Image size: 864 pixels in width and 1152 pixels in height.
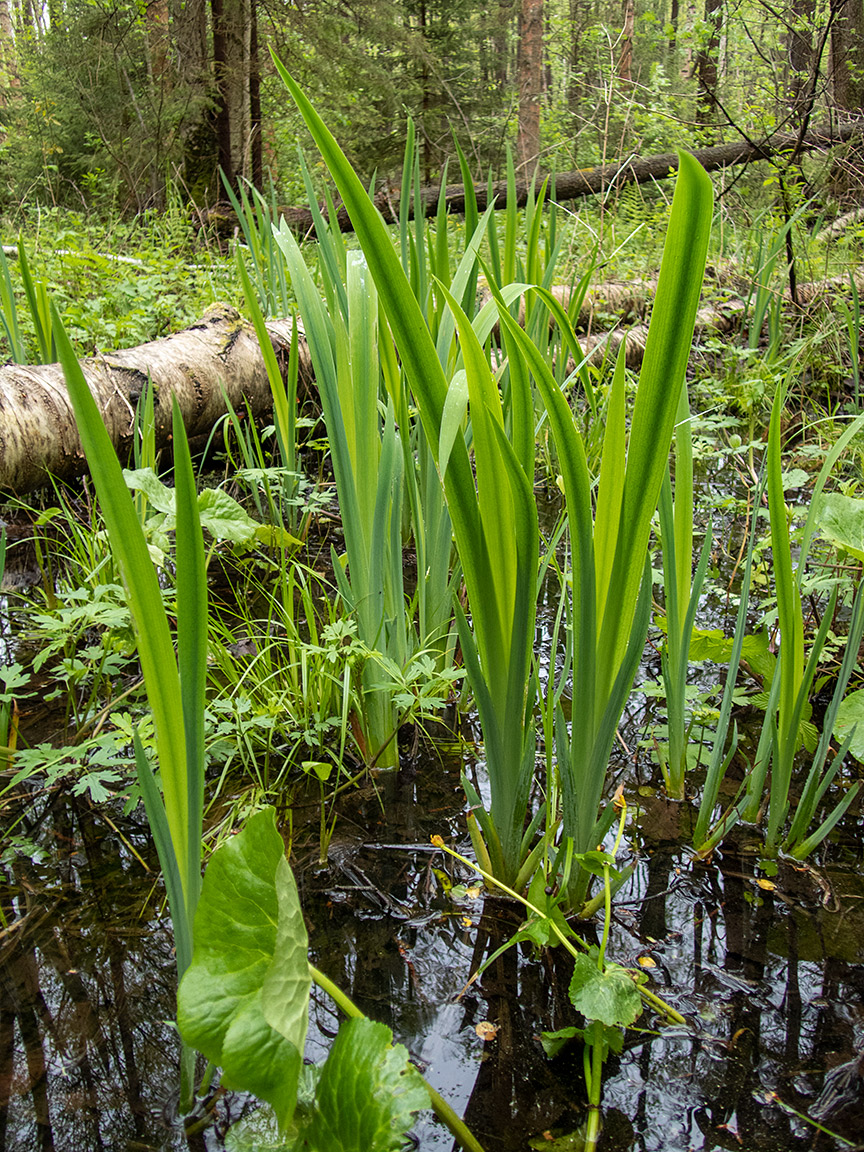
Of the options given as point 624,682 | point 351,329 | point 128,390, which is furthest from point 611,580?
point 128,390

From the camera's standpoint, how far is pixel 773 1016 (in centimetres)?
74

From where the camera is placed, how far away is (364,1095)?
1.82ft

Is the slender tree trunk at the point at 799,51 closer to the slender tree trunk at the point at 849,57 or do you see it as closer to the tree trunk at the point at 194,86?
the slender tree trunk at the point at 849,57

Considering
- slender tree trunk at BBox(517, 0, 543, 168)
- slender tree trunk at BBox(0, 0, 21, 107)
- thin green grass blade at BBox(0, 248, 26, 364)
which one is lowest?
thin green grass blade at BBox(0, 248, 26, 364)

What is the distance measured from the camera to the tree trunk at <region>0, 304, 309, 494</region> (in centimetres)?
178

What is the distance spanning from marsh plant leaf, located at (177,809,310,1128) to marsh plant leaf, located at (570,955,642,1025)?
274mm

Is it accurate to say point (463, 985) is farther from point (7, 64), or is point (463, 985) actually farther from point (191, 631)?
point (7, 64)

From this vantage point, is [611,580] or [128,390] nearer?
[611,580]

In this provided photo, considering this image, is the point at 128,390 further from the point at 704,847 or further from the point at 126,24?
the point at 126,24

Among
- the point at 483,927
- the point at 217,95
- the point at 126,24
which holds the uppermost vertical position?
the point at 126,24

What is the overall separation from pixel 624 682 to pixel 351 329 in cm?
63

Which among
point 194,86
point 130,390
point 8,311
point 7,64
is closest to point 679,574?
point 130,390

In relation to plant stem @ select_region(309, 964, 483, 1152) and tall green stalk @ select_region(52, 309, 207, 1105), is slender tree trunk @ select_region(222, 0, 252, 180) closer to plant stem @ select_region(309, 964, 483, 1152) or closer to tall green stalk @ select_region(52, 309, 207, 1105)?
tall green stalk @ select_region(52, 309, 207, 1105)

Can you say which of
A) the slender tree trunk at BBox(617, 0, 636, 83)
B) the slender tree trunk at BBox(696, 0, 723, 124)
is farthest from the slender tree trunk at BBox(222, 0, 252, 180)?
the slender tree trunk at BBox(696, 0, 723, 124)
